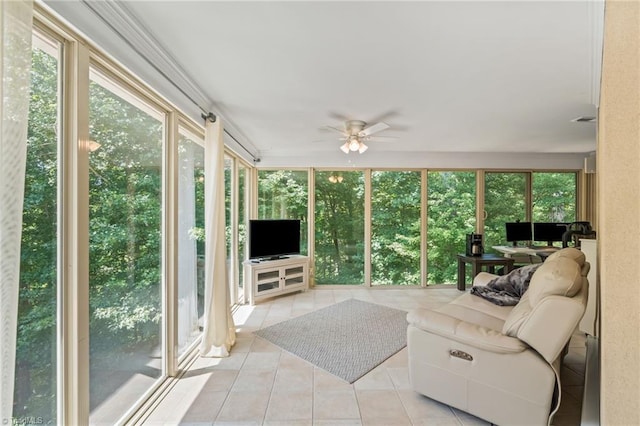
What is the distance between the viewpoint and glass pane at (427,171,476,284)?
504cm

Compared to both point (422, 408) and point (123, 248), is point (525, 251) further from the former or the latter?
point (123, 248)

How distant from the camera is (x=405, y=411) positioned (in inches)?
73.7

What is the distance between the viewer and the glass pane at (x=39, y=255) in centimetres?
110

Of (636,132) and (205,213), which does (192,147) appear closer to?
(205,213)

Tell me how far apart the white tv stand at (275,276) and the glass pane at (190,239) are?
1.32 metres

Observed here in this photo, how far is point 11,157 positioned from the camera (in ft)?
2.70

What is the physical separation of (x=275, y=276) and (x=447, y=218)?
3284 millimetres

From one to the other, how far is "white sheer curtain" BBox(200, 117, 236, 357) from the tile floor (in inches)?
6.3

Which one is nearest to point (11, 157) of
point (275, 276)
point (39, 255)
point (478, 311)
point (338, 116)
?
point (39, 255)

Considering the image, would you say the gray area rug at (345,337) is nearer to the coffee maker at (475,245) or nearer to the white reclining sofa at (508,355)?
the white reclining sofa at (508,355)

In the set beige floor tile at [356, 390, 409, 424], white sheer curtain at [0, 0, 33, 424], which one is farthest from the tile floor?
white sheer curtain at [0, 0, 33, 424]

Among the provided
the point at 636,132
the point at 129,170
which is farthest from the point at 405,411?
the point at 129,170

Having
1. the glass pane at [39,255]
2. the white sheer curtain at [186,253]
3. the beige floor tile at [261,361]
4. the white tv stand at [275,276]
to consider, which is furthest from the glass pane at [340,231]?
the glass pane at [39,255]

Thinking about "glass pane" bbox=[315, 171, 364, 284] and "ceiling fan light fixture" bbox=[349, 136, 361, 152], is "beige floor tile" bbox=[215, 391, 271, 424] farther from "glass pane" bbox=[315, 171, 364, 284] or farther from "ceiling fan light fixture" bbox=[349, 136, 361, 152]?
"glass pane" bbox=[315, 171, 364, 284]
